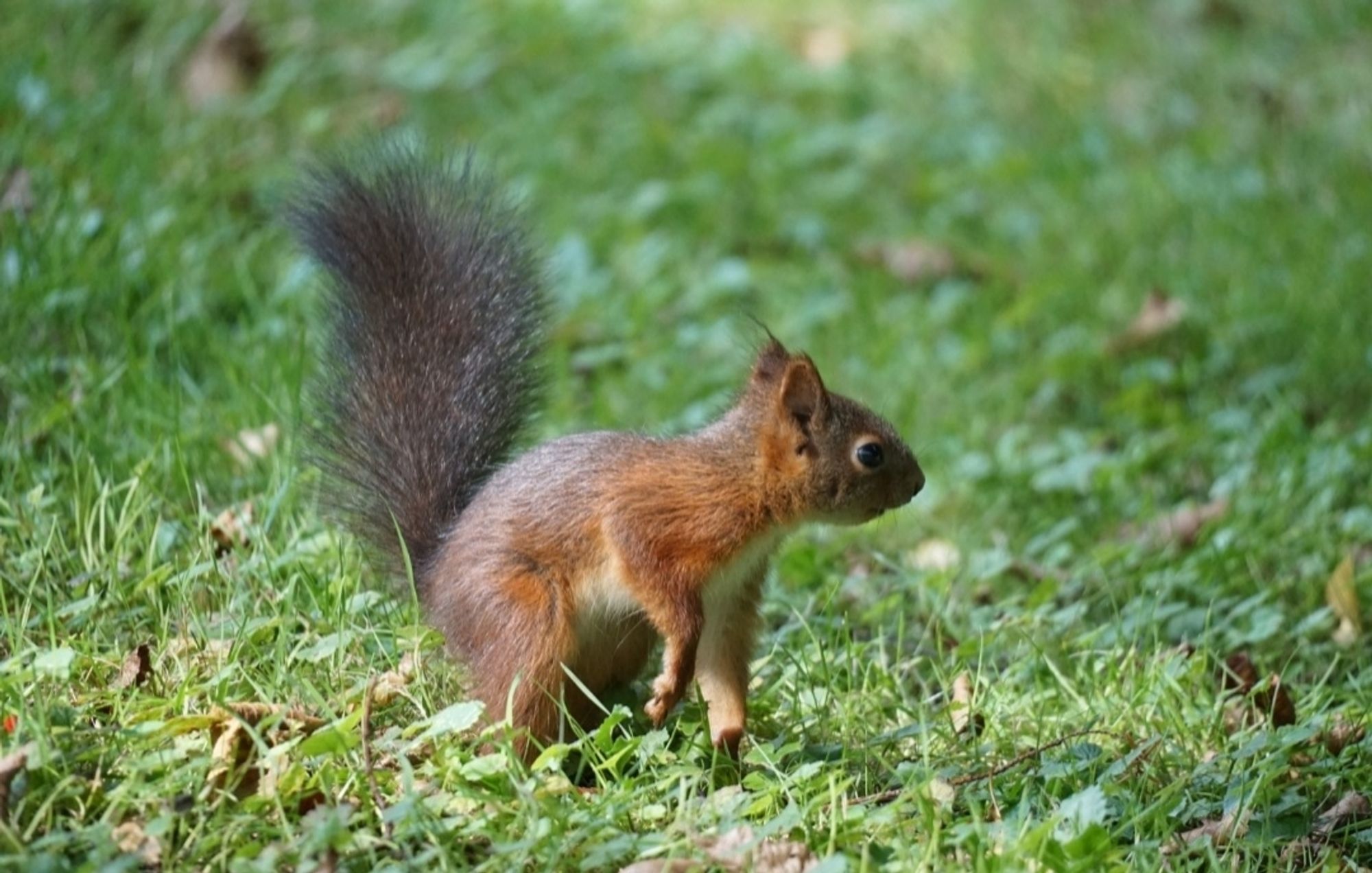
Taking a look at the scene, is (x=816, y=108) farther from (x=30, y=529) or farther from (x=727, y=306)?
(x=30, y=529)

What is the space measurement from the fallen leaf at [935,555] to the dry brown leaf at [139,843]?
64.5 inches

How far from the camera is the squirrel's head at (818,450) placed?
243 cm

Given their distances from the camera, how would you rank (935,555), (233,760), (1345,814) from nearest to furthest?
(233,760) < (1345,814) < (935,555)

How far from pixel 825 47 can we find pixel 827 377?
250 cm

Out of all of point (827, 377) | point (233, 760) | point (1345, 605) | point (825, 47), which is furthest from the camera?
point (825, 47)

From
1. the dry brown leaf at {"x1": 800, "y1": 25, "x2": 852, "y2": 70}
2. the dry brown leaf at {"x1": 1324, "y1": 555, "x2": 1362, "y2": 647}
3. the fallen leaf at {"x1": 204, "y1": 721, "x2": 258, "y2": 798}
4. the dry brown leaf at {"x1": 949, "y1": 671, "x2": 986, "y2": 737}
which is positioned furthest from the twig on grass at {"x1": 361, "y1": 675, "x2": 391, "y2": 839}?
the dry brown leaf at {"x1": 800, "y1": 25, "x2": 852, "y2": 70}

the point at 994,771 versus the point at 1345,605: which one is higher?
the point at 994,771

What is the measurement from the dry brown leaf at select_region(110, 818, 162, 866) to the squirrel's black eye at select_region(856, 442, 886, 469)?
1.07 metres

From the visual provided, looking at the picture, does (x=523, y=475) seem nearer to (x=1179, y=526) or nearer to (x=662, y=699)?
(x=662, y=699)

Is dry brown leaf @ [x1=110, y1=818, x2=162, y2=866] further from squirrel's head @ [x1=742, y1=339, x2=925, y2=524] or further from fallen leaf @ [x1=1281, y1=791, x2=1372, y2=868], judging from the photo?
fallen leaf @ [x1=1281, y1=791, x2=1372, y2=868]

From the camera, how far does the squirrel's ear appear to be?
95.0 inches

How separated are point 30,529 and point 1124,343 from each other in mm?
2734

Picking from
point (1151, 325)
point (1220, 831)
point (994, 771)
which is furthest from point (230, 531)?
point (1151, 325)

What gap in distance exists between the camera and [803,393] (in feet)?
7.98
